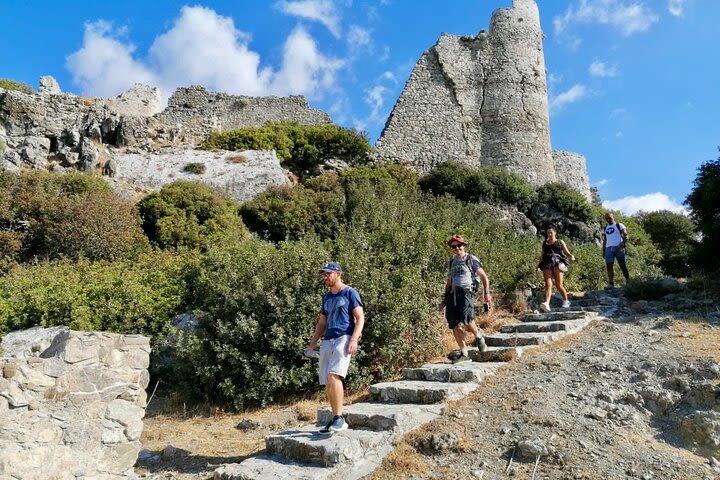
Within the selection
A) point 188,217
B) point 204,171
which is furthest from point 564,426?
point 204,171

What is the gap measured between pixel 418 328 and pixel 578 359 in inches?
85.9

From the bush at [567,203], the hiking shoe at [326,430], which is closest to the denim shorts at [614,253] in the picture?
the bush at [567,203]

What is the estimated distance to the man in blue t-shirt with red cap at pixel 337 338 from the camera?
15.8ft

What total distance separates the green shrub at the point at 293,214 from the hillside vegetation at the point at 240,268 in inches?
1.7

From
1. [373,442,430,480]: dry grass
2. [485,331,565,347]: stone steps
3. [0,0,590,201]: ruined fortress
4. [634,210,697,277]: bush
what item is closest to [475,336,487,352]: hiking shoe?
[485,331,565,347]: stone steps

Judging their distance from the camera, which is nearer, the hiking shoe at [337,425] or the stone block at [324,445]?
the stone block at [324,445]

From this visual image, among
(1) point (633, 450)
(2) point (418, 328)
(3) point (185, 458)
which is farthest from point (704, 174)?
(3) point (185, 458)

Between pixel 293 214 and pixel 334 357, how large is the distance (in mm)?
9837

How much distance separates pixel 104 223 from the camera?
12688 millimetres

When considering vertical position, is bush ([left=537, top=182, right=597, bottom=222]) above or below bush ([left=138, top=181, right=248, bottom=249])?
above

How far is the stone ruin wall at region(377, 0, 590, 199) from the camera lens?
77.7 ft

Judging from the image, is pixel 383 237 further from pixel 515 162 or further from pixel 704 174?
pixel 515 162

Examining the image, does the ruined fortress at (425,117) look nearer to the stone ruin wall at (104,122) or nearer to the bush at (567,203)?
the stone ruin wall at (104,122)

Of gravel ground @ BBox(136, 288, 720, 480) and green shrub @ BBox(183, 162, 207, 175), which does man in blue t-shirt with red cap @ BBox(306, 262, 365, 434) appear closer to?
gravel ground @ BBox(136, 288, 720, 480)
